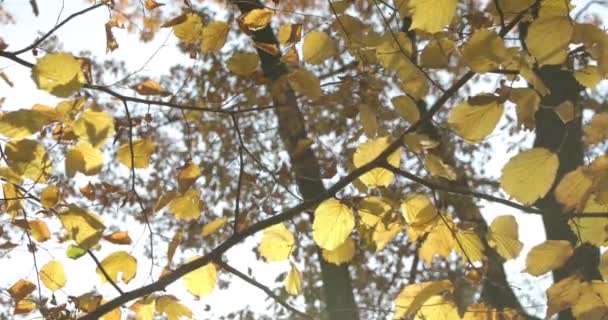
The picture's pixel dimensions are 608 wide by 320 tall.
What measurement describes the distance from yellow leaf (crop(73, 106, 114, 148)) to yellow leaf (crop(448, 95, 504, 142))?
773 mm

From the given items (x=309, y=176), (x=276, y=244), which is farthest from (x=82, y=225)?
(x=309, y=176)

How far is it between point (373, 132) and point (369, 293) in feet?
17.3

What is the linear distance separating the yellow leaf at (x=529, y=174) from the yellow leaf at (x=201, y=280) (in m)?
0.89

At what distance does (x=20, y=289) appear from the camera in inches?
70.6

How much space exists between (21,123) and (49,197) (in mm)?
236

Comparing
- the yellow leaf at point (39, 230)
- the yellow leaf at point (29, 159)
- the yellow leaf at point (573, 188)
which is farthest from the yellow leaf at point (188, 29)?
the yellow leaf at point (573, 188)

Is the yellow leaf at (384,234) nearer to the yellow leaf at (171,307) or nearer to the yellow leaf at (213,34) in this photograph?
the yellow leaf at (171,307)

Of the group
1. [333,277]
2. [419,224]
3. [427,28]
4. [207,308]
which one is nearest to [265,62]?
[333,277]

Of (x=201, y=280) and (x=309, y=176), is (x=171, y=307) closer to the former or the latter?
(x=201, y=280)

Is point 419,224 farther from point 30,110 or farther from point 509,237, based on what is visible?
point 30,110

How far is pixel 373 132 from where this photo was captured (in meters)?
1.65

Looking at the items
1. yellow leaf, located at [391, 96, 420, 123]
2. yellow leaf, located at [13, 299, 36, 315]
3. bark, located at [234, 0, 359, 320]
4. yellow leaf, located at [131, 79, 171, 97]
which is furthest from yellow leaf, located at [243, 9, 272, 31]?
bark, located at [234, 0, 359, 320]

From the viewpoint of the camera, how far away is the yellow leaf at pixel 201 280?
1.84m

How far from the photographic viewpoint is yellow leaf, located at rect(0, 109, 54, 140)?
4.91 ft
